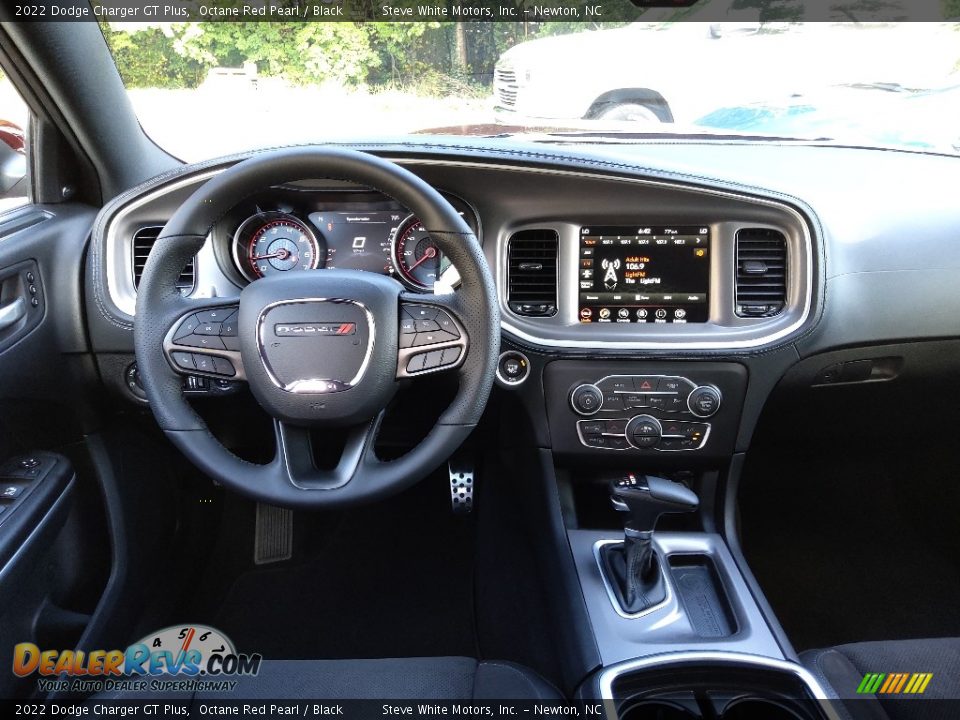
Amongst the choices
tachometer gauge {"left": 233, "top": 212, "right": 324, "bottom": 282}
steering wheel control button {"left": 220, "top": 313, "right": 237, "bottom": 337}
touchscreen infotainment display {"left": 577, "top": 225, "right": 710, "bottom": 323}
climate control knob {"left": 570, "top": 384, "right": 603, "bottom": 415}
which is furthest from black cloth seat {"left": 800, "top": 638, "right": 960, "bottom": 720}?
tachometer gauge {"left": 233, "top": 212, "right": 324, "bottom": 282}

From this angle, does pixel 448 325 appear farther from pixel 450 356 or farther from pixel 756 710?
pixel 756 710

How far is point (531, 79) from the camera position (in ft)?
6.66

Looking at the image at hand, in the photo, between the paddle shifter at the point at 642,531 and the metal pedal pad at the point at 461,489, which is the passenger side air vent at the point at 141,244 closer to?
the metal pedal pad at the point at 461,489

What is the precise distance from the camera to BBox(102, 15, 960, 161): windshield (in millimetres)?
1855

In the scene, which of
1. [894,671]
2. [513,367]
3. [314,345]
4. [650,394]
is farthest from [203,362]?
[894,671]

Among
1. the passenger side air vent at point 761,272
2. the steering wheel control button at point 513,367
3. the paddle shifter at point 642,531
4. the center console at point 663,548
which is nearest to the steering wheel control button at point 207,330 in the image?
the steering wheel control button at point 513,367

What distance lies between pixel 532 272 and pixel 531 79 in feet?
1.70

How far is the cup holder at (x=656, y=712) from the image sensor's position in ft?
4.91

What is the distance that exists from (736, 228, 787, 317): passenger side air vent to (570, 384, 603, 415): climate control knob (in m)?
0.44

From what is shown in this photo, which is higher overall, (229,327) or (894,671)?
(229,327)

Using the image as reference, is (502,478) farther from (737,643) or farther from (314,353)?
(314,353)

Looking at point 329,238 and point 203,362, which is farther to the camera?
point 329,238

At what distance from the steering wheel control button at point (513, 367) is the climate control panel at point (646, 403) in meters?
0.07

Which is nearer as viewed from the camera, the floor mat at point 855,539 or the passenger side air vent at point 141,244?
the passenger side air vent at point 141,244
